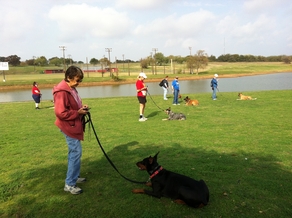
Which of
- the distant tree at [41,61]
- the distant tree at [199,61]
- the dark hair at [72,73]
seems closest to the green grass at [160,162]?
the dark hair at [72,73]

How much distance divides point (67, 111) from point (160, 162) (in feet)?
8.59

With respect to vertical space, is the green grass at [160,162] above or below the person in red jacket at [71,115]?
below

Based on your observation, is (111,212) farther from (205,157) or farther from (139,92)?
(139,92)

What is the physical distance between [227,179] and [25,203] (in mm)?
3626

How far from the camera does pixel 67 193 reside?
4.15 m

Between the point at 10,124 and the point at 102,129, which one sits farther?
the point at 10,124

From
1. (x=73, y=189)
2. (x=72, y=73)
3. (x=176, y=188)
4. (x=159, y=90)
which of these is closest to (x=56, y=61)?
(x=159, y=90)

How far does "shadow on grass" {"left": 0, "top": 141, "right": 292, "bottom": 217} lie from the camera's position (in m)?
3.58

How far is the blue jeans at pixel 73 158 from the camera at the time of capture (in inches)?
155

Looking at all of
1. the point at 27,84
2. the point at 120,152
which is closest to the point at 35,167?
the point at 120,152

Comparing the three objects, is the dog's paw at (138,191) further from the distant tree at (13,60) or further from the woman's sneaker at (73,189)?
the distant tree at (13,60)

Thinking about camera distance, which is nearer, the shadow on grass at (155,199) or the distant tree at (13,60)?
the shadow on grass at (155,199)

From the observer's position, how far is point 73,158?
4.00 meters

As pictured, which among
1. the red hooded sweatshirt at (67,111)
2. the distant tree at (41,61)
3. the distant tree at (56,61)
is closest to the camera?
the red hooded sweatshirt at (67,111)
